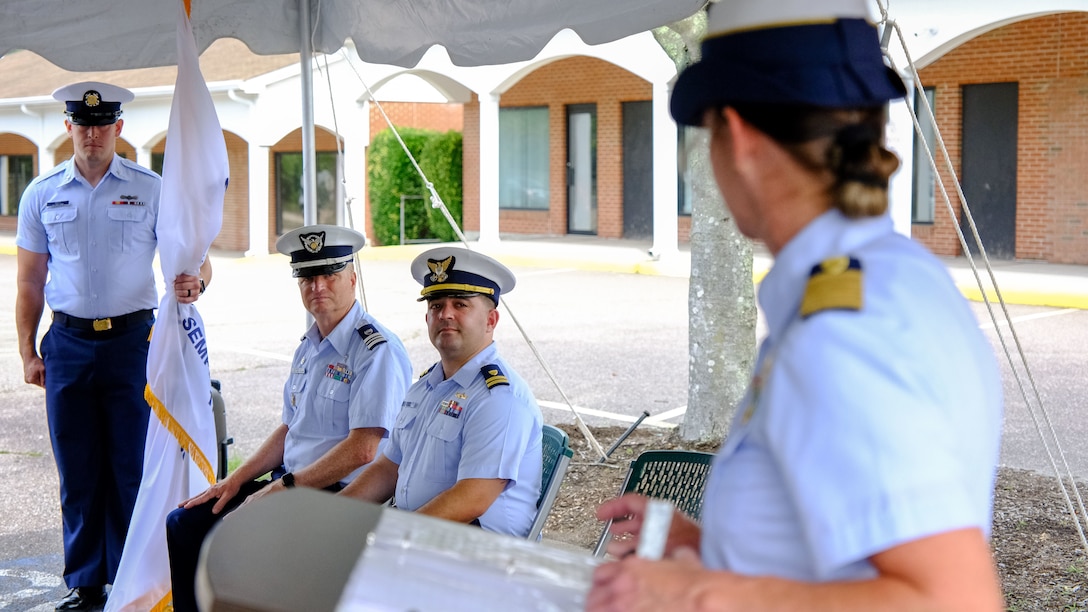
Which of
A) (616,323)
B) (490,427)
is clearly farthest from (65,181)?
(616,323)

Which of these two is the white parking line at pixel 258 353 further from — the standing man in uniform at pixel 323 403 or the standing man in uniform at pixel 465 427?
the standing man in uniform at pixel 465 427

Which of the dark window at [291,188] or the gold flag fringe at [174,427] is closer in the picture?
the gold flag fringe at [174,427]

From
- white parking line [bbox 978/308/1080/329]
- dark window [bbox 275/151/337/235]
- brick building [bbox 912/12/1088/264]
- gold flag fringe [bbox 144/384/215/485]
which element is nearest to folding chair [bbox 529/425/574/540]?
gold flag fringe [bbox 144/384/215/485]

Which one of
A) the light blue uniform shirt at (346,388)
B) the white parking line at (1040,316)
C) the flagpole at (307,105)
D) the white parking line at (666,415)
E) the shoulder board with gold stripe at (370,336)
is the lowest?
the white parking line at (666,415)

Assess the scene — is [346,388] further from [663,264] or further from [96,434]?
[663,264]

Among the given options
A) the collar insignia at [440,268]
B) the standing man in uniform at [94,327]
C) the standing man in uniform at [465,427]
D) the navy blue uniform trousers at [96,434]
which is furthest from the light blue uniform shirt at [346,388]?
the navy blue uniform trousers at [96,434]

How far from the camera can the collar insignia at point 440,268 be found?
3471 mm

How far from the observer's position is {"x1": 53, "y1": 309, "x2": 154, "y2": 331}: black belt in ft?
14.8

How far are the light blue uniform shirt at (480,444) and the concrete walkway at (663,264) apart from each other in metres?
9.22

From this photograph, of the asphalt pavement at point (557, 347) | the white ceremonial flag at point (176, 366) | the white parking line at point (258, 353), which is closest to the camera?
the white ceremonial flag at point (176, 366)

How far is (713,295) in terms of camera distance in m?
6.41

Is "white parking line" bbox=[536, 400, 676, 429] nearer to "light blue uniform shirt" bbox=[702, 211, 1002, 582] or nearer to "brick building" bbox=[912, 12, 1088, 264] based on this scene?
"light blue uniform shirt" bbox=[702, 211, 1002, 582]

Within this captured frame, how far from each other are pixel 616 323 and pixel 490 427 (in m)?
9.55

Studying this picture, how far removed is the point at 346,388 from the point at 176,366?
63cm
